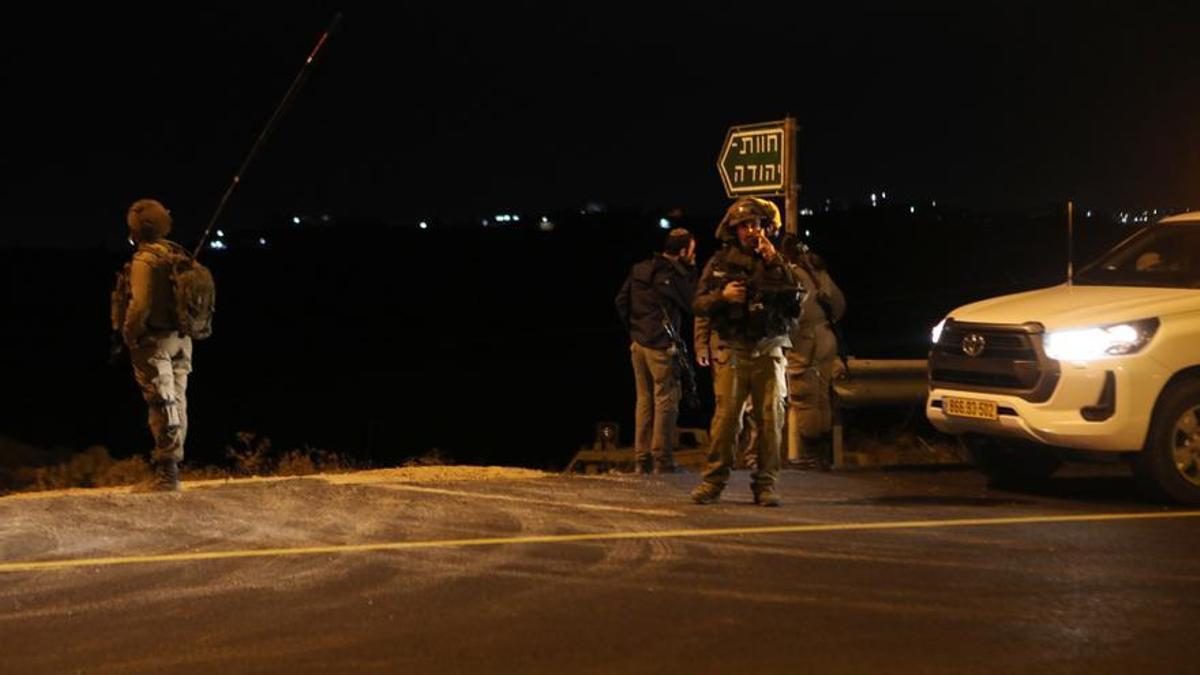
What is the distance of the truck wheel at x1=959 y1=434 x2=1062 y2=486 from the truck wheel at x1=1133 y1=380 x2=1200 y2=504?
104 centimetres

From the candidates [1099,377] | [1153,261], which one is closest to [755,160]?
[1153,261]

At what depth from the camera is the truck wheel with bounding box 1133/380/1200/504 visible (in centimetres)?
889

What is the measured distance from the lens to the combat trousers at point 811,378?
36.0ft

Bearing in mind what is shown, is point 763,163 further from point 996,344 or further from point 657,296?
point 996,344

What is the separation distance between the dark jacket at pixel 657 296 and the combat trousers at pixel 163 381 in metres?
3.43

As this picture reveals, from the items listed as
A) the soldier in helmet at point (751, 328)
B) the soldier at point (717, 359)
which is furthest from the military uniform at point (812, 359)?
the soldier in helmet at point (751, 328)

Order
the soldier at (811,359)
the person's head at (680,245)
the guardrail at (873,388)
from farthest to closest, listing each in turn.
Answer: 1. the guardrail at (873,388)
2. the person's head at (680,245)
3. the soldier at (811,359)

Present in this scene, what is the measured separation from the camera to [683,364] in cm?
1147

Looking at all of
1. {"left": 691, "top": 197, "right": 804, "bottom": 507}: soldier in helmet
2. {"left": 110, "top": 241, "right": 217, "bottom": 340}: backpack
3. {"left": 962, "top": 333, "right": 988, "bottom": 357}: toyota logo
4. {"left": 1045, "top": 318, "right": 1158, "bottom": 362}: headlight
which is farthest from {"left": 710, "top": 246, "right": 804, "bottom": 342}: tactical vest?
{"left": 110, "top": 241, "right": 217, "bottom": 340}: backpack

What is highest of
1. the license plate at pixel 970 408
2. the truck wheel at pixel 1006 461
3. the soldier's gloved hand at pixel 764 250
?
the soldier's gloved hand at pixel 764 250

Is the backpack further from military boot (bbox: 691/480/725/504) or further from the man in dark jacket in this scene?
military boot (bbox: 691/480/725/504)

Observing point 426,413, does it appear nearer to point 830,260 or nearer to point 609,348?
point 609,348

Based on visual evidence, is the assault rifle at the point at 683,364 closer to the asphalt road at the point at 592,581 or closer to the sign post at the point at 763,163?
the sign post at the point at 763,163

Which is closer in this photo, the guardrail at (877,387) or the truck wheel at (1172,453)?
the truck wheel at (1172,453)
